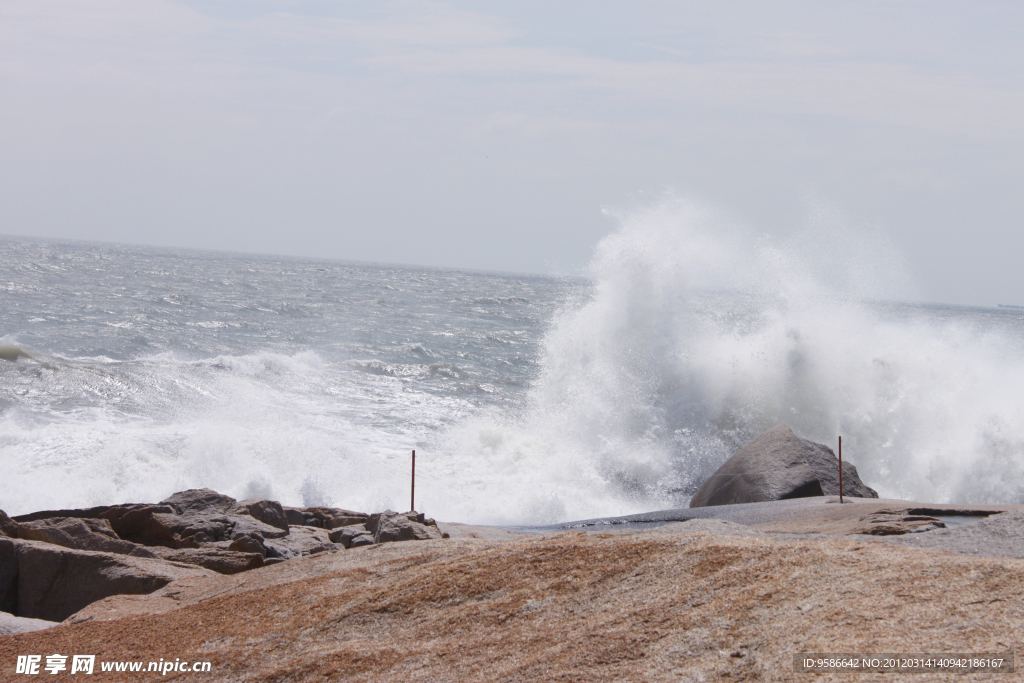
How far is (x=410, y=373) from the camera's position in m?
23.4

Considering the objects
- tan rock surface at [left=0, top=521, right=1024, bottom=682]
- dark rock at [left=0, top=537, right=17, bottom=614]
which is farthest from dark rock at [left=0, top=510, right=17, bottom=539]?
tan rock surface at [left=0, top=521, right=1024, bottom=682]

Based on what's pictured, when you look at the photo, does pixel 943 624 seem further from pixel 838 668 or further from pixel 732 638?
pixel 732 638

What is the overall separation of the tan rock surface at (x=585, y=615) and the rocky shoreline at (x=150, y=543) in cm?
67

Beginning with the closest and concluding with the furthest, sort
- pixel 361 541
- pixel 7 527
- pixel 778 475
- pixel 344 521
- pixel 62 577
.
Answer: pixel 62 577, pixel 7 527, pixel 361 541, pixel 344 521, pixel 778 475

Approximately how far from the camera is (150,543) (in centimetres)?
742

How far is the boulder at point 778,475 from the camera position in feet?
32.6

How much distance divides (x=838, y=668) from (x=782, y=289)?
18.2 metres

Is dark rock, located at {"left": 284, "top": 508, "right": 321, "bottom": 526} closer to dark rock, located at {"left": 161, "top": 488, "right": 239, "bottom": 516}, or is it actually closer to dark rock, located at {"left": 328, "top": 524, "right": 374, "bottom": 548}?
dark rock, located at {"left": 161, "top": 488, "right": 239, "bottom": 516}

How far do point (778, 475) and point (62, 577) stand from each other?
7.37 meters

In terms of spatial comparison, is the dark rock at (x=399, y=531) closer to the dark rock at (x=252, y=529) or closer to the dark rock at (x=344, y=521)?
the dark rock at (x=252, y=529)

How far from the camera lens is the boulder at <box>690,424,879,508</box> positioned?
32.6 ft

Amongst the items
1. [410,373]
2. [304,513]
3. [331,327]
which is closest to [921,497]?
[304,513]

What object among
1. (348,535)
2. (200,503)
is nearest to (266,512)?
(200,503)

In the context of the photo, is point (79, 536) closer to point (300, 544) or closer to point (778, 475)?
point (300, 544)
